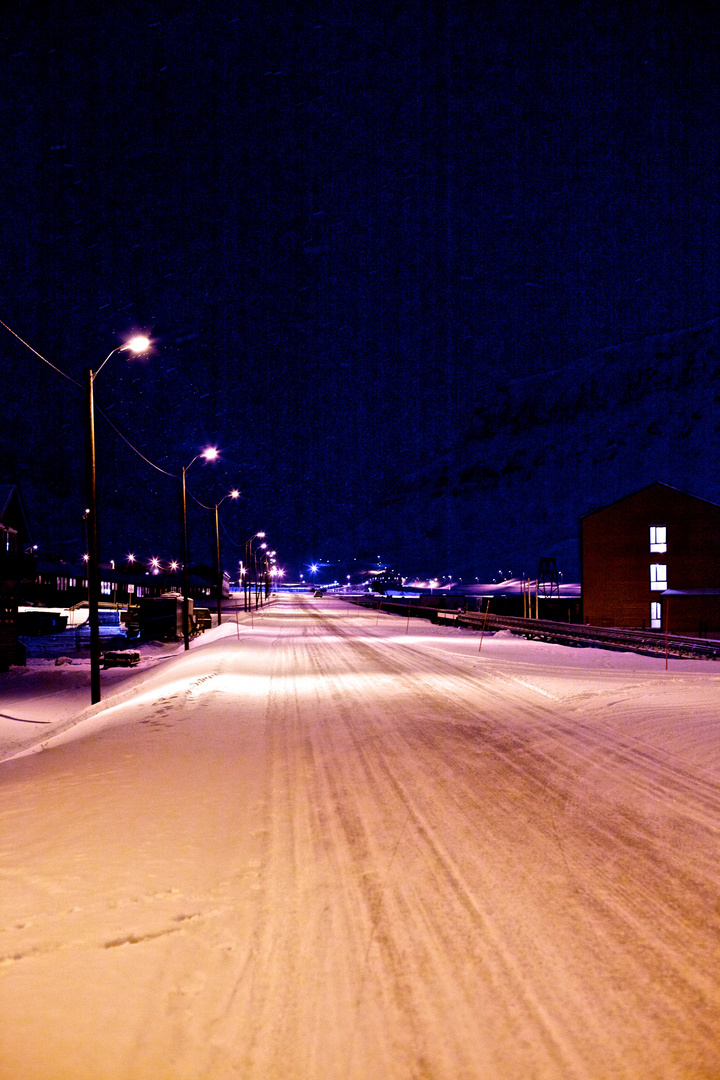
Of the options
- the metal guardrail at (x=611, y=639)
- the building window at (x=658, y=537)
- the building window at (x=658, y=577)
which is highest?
the building window at (x=658, y=537)

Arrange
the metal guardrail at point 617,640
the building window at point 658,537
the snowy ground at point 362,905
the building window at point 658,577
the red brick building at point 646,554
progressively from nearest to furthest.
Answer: the snowy ground at point 362,905 < the metal guardrail at point 617,640 < the red brick building at point 646,554 < the building window at point 658,577 < the building window at point 658,537

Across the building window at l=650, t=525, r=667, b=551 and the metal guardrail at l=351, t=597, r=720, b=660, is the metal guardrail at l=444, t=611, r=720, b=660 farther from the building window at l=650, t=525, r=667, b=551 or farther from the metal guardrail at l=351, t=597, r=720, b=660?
the building window at l=650, t=525, r=667, b=551

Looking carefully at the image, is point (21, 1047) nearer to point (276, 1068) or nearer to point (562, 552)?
point (276, 1068)

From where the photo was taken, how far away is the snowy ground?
3467mm

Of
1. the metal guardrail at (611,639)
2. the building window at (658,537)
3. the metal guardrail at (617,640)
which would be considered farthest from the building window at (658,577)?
the metal guardrail at (617,640)

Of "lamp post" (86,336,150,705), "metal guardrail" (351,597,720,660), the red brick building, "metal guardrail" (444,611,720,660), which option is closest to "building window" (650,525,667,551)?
the red brick building

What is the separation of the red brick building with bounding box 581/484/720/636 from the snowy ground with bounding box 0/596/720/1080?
147 ft

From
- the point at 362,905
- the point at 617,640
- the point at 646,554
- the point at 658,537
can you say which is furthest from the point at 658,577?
the point at 362,905

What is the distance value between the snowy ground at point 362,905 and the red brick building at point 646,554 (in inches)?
1762

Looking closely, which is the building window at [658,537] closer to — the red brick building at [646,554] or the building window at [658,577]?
the red brick building at [646,554]

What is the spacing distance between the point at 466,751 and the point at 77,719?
32.7ft

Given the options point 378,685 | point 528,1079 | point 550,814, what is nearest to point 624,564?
point 378,685

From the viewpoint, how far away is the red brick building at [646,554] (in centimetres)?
5225

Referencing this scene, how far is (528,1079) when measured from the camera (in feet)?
10.6
